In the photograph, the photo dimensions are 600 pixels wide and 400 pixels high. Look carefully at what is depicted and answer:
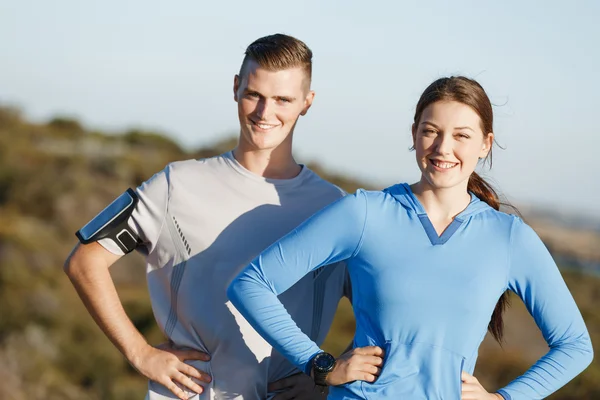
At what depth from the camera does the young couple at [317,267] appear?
3.02 meters

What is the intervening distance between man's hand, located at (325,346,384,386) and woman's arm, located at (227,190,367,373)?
101 millimetres

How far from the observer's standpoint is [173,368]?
3.51m

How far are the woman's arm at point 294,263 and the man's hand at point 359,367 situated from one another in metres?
0.10

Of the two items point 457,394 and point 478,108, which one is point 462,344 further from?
point 478,108

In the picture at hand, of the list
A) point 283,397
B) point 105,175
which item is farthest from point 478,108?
point 105,175

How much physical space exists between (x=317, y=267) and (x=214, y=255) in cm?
54

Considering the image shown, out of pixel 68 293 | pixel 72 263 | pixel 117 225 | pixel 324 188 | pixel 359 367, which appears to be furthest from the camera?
pixel 68 293

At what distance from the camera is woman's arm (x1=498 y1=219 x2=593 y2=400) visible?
3119mm

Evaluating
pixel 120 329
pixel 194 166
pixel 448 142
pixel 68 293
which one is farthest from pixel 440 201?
pixel 68 293

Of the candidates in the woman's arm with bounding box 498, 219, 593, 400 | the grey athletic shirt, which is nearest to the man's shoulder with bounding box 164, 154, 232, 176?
the grey athletic shirt

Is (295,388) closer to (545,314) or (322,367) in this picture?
(322,367)

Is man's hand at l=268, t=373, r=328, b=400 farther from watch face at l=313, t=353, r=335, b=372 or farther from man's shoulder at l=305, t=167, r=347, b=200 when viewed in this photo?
man's shoulder at l=305, t=167, r=347, b=200

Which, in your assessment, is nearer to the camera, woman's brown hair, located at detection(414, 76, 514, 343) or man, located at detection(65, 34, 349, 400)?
woman's brown hair, located at detection(414, 76, 514, 343)

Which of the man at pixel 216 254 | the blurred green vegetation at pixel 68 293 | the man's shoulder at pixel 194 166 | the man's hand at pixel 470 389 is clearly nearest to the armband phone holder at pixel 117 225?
the man at pixel 216 254
